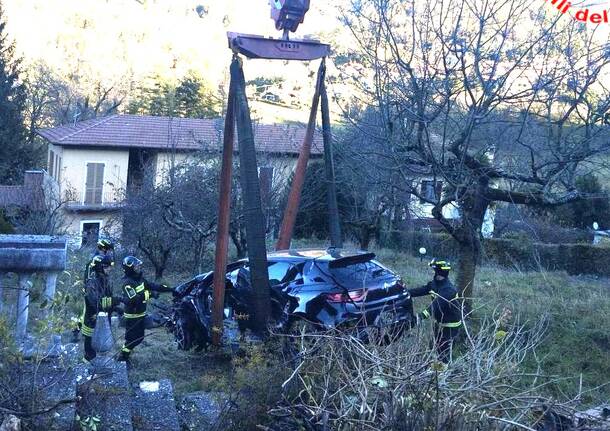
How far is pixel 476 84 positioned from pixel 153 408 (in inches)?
262

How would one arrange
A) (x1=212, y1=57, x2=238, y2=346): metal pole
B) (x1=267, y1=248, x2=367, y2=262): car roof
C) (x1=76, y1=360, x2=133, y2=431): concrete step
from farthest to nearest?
(x1=212, y1=57, x2=238, y2=346): metal pole → (x1=267, y1=248, x2=367, y2=262): car roof → (x1=76, y1=360, x2=133, y2=431): concrete step

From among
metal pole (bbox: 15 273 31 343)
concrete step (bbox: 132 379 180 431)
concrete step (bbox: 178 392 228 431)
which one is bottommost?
concrete step (bbox: 178 392 228 431)

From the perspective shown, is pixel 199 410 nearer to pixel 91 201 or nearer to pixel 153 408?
pixel 153 408

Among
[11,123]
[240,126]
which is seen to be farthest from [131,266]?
[11,123]

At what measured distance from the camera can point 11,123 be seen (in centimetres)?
3328

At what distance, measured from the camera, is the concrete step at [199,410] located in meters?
5.68

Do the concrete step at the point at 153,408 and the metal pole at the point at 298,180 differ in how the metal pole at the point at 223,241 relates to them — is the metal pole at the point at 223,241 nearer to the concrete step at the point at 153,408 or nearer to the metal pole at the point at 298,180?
the metal pole at the point at 298,180

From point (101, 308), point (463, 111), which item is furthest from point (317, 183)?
point (101, 308)

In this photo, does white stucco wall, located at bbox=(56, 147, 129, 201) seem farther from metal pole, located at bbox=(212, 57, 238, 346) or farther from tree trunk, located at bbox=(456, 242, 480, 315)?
metal pole, located at bbox=(212, 57, 238, 346)

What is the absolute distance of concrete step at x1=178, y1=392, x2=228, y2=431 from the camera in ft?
18.6

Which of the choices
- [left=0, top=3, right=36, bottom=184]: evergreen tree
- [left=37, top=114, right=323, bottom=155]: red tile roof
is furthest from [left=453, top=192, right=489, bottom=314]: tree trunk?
[left=0, top=3, right=36, bottom=184]: evergreen tree

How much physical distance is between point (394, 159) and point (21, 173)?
28.5 metres

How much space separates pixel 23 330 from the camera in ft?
18.2

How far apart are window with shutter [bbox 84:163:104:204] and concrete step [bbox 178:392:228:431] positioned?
2775cm
